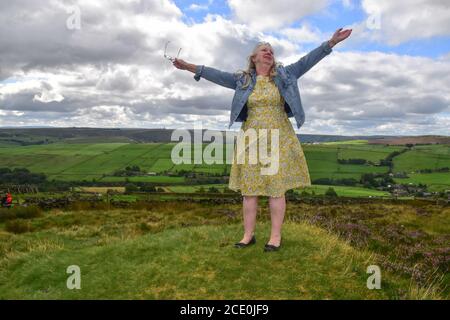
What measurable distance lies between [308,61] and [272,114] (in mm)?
1142

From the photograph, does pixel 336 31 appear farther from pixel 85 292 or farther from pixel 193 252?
pixel 85 292

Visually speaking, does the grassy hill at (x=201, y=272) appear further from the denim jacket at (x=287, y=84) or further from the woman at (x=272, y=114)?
the denim jacket at (x=287, y=84)

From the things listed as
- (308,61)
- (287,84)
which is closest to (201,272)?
(287,84)

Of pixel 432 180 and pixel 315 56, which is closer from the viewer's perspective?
pixel 315 56

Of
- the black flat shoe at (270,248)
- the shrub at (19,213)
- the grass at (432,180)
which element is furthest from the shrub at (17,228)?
the grass at (432,180)

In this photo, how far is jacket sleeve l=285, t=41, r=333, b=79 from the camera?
283 inches

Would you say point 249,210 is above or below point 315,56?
below

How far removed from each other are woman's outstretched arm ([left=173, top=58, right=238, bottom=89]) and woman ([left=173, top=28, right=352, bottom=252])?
31mm

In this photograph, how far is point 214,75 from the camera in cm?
784

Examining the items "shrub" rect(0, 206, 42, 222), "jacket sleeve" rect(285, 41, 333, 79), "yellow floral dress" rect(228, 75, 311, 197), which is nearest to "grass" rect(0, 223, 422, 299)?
"yellow floral dress" rect(228, 75, 311, 197)

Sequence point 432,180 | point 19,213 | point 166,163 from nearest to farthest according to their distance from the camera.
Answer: point 19,213
point 432,180
point 166,163

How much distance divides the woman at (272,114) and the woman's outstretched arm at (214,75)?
31 mm

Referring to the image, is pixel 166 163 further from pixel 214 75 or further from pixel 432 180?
pixel 214 75
